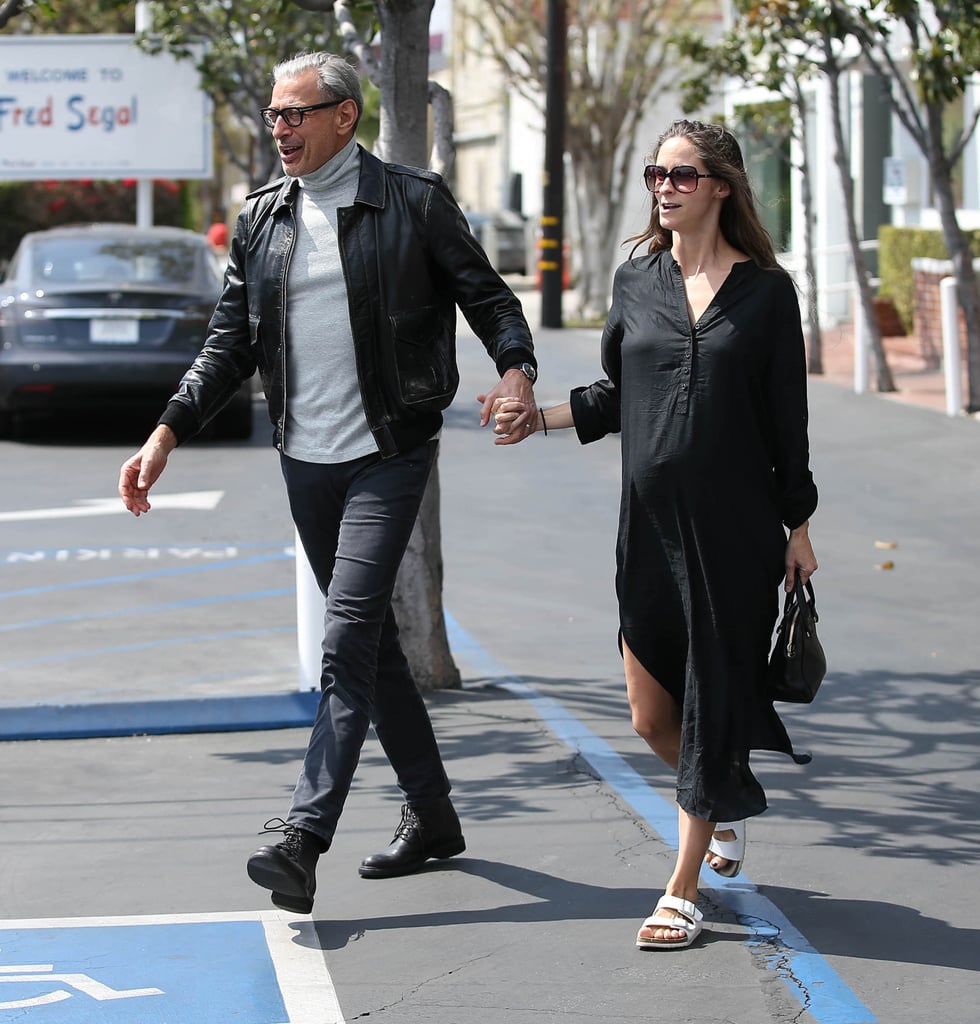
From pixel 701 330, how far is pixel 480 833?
1.73 meters

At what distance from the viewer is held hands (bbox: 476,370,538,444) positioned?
4.37 m

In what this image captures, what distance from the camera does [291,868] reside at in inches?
166

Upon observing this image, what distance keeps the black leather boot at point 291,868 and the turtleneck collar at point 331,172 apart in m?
A: 1.59

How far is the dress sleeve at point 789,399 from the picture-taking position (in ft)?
13.5

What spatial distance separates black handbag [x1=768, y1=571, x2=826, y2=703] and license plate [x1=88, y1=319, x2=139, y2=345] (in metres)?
10.4

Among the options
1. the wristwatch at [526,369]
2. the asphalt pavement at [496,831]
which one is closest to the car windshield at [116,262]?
the asphalt pavement at [496,831]

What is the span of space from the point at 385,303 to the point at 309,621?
81.7 inches

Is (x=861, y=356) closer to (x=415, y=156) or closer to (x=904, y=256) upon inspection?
(x=904, y=256)

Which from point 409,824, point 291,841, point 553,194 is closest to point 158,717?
point 409,824

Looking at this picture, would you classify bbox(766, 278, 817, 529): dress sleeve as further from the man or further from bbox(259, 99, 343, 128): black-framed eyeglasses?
bbox(259, 99, 343, 128): black-framed eyeglasses

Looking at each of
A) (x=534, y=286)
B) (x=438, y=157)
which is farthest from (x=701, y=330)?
(x=534, y=286)

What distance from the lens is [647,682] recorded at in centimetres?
432

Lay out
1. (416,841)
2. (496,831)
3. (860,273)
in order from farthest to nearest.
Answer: (860,273)
(496,831)
(416,841)

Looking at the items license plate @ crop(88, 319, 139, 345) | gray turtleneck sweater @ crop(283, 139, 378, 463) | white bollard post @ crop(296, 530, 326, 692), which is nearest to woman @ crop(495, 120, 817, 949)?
gray turtleneck sweater @ crop(283, 139, 378, 463)
